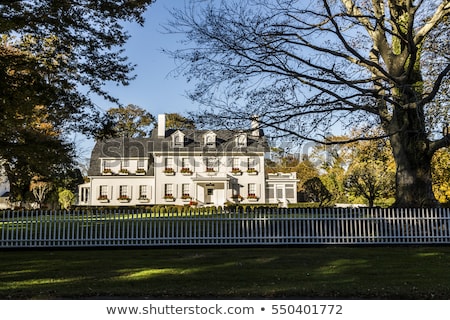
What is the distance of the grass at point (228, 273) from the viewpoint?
5465 millimetres

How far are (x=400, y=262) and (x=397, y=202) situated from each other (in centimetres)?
555

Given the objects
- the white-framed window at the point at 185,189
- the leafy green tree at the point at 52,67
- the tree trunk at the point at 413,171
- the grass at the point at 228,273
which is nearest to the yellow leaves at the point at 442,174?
the tree trunk at the point at 413,171

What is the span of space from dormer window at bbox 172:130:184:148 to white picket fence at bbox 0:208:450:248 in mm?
26118

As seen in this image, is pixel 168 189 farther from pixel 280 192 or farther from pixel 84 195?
pixel 280 192

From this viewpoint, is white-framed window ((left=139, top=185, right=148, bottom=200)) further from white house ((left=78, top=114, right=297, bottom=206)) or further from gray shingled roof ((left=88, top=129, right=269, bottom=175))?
gray shingled roof ((left=88, top=129, right=269, bottom=175))

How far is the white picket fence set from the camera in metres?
11.5

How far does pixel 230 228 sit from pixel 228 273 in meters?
4.45

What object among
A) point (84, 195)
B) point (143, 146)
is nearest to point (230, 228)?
point (143, 146)

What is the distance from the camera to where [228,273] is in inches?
280

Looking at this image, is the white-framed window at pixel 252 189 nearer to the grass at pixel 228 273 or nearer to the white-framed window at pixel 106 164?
the white-framed window at pixel 106 164

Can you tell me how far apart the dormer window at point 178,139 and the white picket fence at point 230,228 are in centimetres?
2612

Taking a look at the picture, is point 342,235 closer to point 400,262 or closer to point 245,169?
point 400,262

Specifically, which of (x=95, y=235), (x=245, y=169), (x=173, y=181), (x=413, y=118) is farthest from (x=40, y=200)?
(x=413, y=118)

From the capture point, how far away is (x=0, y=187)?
61.2m
